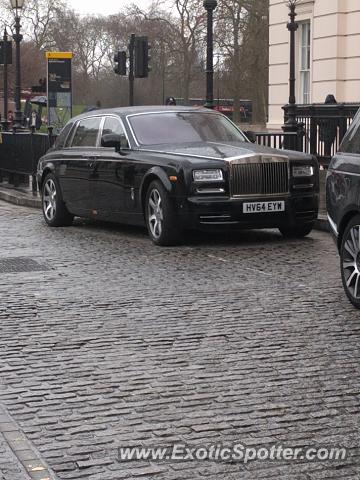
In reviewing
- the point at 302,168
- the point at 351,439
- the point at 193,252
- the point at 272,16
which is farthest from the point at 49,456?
the point at 272,16

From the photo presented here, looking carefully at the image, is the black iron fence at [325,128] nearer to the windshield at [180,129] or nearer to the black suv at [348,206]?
the windshield at [180,129]

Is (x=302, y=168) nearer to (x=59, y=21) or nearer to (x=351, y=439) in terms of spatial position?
(x=351, y=439)

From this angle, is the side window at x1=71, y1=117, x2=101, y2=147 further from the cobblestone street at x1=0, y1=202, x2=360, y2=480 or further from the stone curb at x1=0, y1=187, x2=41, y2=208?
the stone curb at x1=0, y1=187, x2=41, y2=208

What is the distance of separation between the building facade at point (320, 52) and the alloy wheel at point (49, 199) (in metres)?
12.5

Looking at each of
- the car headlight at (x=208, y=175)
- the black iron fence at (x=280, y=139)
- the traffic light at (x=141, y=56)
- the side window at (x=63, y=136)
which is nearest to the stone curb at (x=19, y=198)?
the side window at (x=63, y=136)

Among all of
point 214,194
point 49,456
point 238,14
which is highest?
point 238,14

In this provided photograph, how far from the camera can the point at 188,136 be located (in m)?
12.2

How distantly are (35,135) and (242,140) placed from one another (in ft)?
29.6

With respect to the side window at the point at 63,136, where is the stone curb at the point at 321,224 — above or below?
below

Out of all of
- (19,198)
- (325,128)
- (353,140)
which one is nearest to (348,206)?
(353,140)

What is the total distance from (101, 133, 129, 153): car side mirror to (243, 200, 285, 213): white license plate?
6.84 ft

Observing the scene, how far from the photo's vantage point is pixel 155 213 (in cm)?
1156

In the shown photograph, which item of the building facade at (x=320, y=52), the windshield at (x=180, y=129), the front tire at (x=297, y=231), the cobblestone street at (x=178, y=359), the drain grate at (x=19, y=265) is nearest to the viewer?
the cobblestone street at (x=178, y=359)

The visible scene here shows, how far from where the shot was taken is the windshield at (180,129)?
1222cm
